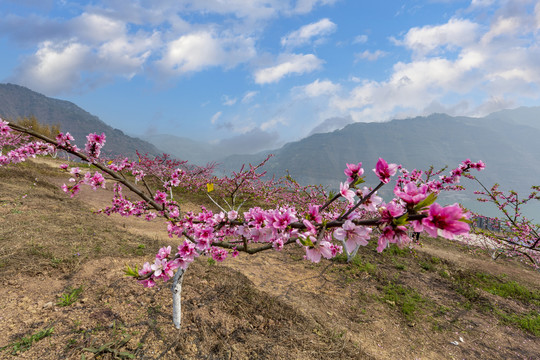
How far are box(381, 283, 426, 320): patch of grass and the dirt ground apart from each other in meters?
0.04

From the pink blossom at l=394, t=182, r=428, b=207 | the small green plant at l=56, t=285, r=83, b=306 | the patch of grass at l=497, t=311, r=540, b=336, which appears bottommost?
the patch of grass at l=497, t=311, r=540, b=336

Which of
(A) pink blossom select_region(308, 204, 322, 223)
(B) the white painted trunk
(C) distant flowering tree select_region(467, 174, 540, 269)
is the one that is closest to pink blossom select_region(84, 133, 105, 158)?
(B) the white painted trunk

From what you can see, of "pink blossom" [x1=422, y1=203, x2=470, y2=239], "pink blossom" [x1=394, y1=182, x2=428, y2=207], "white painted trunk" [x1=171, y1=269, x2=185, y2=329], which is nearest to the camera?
"pink blossom" [x1=422, y1=203, x2=470, y2=239]

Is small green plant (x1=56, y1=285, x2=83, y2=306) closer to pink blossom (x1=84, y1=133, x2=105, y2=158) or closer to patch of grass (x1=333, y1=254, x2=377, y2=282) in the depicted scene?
pink blossom (x1=84, y1=133, x2=105, y2=158)

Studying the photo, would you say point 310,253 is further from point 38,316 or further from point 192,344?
point 38,316

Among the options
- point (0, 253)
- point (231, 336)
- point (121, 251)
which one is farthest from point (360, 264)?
point (0, 253)

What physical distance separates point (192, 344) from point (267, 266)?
460 centimetres

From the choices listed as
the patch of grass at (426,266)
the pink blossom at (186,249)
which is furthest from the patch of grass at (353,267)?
the pink blossom at (186,249)

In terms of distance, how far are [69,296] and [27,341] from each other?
0.93 metres

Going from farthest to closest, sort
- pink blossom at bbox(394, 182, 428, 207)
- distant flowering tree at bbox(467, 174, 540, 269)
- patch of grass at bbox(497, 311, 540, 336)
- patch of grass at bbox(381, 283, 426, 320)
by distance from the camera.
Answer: patch of grass at bbox(497, 311, 540, 336), patch of grass at bbox(381, 283, 426, 320), distant flowering tree at bbox(467, 174, 540, 269), pink blossom at bbox(394, 182, 428, 207)

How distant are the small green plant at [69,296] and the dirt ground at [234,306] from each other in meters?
0.03

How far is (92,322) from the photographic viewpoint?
3342 mm

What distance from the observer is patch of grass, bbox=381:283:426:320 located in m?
6.39

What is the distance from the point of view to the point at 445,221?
1254 mm
